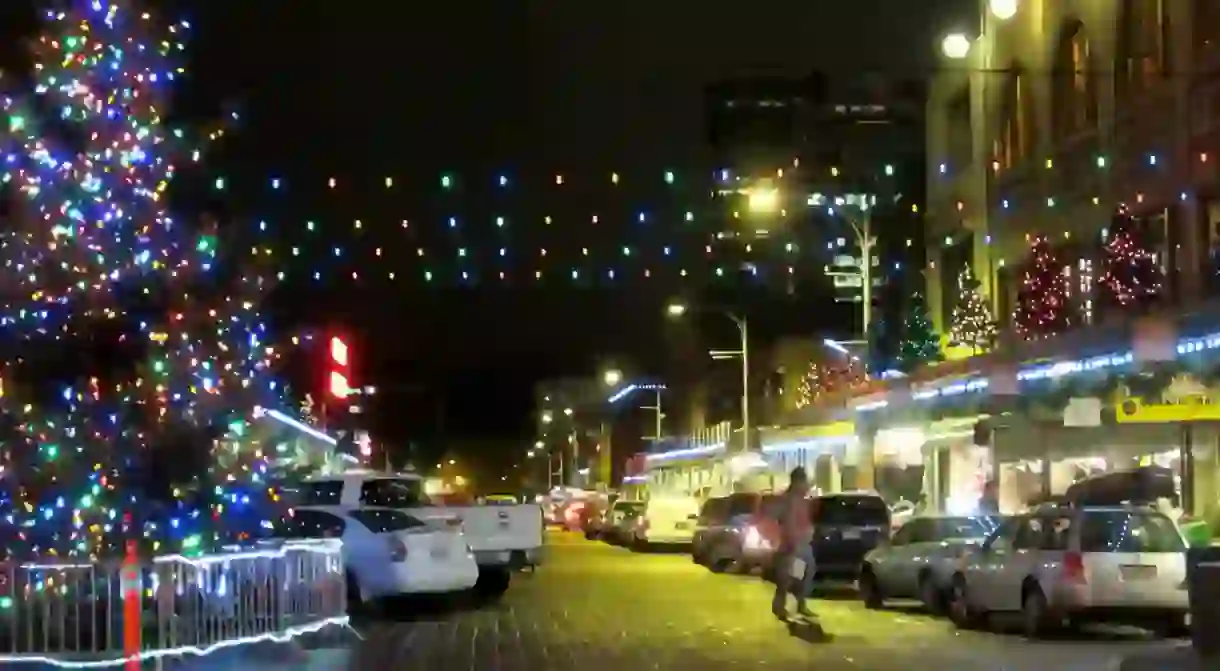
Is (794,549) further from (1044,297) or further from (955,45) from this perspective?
(955,45)

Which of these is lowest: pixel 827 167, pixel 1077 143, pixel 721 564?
pixel 721 564

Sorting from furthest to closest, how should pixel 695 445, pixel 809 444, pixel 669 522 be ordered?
pixel 695 445 < pixel 809 444 < pixel 669 522

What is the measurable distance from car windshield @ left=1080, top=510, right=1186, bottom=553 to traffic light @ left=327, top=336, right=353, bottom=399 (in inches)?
1781

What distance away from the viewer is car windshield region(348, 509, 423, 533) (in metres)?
23.4

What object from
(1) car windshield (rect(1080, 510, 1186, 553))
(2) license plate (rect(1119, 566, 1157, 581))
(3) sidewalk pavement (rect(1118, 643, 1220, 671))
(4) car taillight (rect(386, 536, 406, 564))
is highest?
(1) car windshield (rect(1080, 510, 1186, 553))

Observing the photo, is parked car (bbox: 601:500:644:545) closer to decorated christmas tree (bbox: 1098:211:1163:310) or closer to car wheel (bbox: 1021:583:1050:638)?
decorated christmas tree (bbox: 1098:211:1163:310)

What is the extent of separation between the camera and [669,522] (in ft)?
151

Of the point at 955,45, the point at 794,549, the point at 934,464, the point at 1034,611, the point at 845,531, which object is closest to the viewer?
the point at 1034,611

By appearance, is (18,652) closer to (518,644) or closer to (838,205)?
(518,644)

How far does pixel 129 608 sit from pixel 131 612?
0.13 feet

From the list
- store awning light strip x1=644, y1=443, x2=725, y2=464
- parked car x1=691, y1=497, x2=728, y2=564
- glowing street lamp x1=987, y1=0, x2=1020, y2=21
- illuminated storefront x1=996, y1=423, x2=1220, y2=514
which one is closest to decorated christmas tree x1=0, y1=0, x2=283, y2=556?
illuminated storefront x1=996, y1=423, x2=1220, y2=514

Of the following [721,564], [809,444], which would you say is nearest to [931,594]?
[721,564]

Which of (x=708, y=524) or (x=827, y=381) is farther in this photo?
(x=827, y=381)

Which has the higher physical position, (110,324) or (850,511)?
(110,324)
